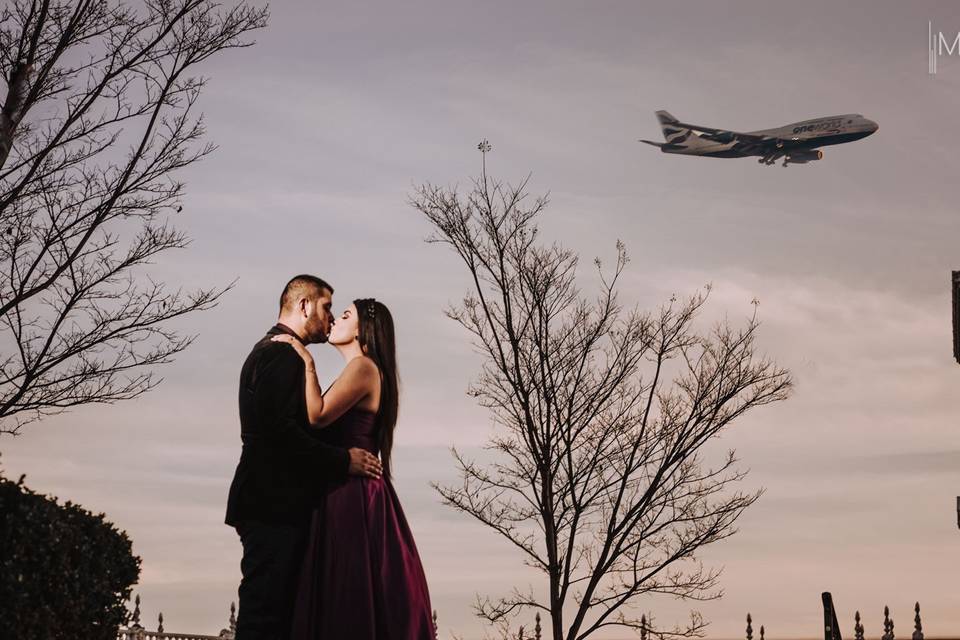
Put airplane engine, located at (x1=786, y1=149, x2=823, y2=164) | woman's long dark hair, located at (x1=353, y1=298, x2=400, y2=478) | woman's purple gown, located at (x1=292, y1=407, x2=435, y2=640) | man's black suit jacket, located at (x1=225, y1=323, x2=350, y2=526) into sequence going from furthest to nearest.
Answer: airplane engine, located at (x1=786, y1=149, x2=823, y2=164) → woman's long dark hair, located at (x1=353, y1=298, x2=400, y2=478) → woman's purple gown, located at (x1=292, y1=407, x2=435, y2=640) → man's black suit jacket, located at (x1=225, y1=323, x2=350, y2=526)

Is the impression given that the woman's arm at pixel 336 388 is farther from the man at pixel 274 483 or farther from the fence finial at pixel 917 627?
Answer: the fence finial at pixel 917 627

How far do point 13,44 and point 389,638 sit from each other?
373 inches

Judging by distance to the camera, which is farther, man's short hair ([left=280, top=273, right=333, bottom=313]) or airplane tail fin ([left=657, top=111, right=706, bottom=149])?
airplane tail fin ([left=657, top=111, right=706, bottom=149])

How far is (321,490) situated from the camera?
6.57m

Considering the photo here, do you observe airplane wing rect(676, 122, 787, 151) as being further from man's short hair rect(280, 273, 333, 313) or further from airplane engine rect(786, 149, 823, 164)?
man's short hair rect(280, 273, 333, 313)

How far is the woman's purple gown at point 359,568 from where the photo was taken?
6477 millimetres

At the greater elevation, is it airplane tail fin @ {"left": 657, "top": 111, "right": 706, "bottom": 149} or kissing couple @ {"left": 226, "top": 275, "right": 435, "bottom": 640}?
airplane tail fin @ {"left": 657, "top": 111, "right": 706, "bottom": 149}

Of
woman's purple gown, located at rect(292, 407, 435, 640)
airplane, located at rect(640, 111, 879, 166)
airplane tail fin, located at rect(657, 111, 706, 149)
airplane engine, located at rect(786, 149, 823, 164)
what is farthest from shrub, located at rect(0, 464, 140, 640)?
airplane tail fin, located at rect(657, 111, 706, 149)

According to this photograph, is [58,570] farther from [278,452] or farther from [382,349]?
[382,349]

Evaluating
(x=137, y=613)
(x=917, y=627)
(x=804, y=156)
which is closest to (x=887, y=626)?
(x=917, y=627)

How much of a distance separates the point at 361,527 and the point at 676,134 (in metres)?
57.7

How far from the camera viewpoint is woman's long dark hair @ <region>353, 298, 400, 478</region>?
6.82 metres

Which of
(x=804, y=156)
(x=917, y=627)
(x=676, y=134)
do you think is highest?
(x=676, y=134)

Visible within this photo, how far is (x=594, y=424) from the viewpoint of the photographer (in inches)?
750
